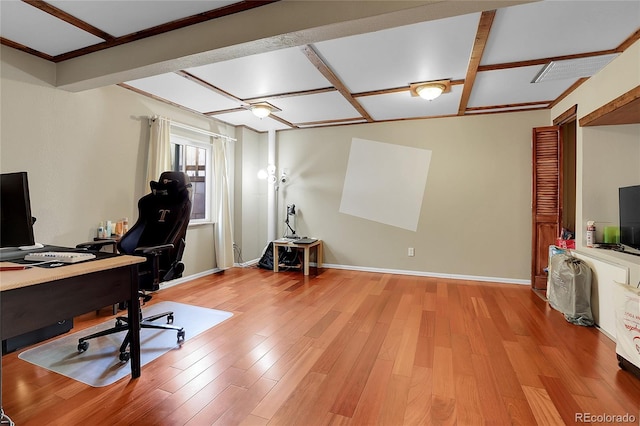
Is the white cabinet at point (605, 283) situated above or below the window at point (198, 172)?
below

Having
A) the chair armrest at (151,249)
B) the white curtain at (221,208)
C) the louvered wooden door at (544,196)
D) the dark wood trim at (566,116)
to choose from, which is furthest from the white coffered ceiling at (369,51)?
the chair armrest at (151,249)

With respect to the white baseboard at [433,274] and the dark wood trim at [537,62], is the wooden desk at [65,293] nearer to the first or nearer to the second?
the dark wood trim at [537,62]

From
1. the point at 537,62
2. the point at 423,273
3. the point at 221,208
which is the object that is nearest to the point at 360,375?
the point at 423,273

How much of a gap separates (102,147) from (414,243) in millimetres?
4407

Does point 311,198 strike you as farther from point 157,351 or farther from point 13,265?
point 13,265

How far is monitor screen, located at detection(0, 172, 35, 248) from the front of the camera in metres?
1.66

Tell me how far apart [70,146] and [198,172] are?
189cm

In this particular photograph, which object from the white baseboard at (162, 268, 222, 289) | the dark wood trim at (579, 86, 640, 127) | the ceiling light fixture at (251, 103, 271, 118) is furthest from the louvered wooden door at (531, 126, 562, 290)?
the white baseboard at (162, 268, 222, 289)

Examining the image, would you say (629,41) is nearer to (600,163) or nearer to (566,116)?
(600,163)

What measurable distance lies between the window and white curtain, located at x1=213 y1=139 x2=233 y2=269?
147mm

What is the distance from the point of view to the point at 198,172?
4.80 metres

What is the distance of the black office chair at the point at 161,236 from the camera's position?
2434mm

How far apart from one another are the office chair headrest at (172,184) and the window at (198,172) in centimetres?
175

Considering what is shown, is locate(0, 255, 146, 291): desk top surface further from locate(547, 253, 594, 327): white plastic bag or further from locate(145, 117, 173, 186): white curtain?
locate(547, 253, 594, 327): white plastic bag
